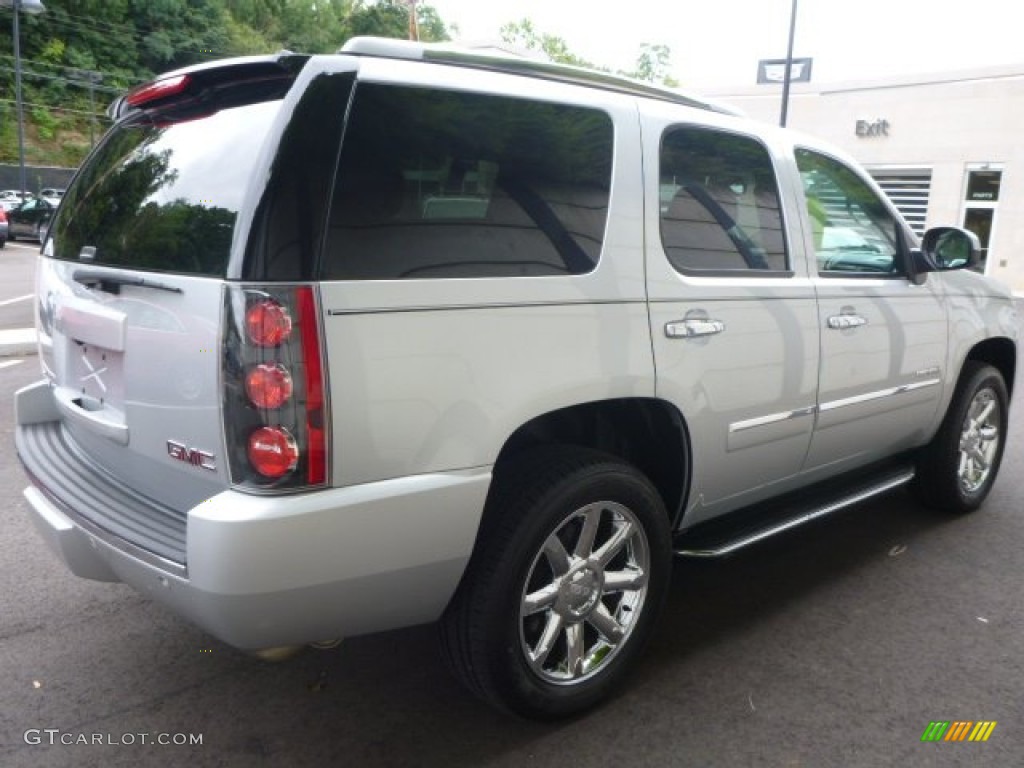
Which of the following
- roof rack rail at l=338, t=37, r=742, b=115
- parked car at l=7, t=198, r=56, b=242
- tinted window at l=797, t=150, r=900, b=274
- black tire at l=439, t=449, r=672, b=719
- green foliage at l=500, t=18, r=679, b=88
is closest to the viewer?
roof rack rail at l=338, t=37, r=742, b=115

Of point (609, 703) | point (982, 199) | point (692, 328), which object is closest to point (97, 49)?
point (982, 199)

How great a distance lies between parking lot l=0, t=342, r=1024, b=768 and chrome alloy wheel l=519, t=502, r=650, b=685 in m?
0.21

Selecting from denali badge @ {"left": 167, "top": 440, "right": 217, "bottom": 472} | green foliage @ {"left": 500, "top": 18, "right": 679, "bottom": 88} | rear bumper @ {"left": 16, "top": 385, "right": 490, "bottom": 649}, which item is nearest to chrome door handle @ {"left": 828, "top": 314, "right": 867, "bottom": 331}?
rear bumper @ {"left": 16, "top": 385, "right": 490, "bottom": 649}

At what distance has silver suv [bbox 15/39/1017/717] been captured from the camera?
6.73 feet

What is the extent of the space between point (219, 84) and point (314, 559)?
1.32 metres

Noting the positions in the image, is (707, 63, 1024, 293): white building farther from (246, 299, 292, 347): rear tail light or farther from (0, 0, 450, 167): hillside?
(0, 0, 450, 167): hillside

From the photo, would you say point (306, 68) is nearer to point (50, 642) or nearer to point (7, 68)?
point (50, 642)

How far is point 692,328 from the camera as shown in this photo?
285 cm

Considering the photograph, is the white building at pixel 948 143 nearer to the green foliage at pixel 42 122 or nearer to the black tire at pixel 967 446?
the black tire at pixel 967 446

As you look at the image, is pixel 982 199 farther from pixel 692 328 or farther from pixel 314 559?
pixel 314 559

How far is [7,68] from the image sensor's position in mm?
48625

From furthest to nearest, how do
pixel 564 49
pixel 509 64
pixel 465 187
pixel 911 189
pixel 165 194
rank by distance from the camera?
pixel 564 49 < pixel 911 189 < pixel 509 64 < pixel 165 194 < pixel 465 187

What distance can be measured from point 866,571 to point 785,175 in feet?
6.03

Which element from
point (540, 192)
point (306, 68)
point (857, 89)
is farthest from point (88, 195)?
point (857, 89)
